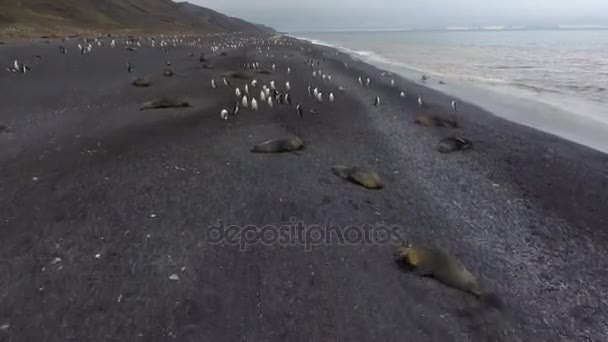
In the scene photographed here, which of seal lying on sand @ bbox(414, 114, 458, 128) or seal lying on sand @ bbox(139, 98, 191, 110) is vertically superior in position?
seal lying on sand @ bbox(139, 98, 191, 110)

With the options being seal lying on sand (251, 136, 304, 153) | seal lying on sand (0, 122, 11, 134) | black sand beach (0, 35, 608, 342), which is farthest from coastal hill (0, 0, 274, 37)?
seal lying on sand (251, 136, 304, 153)

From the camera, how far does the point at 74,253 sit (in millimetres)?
6758

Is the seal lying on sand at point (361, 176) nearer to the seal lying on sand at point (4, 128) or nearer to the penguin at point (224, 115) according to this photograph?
the penguin at point (224, 115)

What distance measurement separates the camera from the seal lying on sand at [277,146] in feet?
38.8

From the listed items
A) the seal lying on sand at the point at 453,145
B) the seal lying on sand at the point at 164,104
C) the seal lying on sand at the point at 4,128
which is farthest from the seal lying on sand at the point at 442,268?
the seal lying on sand at the point at 4,128

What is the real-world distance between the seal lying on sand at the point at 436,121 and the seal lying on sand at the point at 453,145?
256 centimetres

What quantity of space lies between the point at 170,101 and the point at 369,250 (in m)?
11.7

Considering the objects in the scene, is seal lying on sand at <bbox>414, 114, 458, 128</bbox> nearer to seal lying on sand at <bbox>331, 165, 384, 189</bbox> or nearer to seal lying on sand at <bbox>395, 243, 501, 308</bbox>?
seal lying on sand at <bbox>331, 165, 384, 189</bbox>

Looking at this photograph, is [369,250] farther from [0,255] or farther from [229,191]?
[0,255]

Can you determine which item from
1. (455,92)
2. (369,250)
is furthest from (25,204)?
(455,92)
